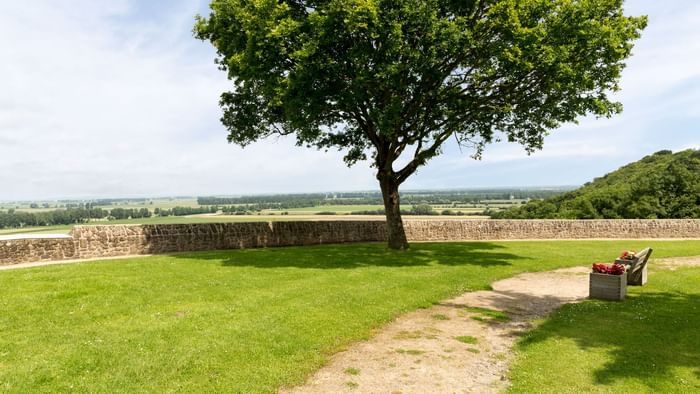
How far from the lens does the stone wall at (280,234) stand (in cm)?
1881

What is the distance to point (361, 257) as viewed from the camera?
1952cm

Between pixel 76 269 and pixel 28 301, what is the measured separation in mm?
4758

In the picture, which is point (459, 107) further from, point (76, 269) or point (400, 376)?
point (76, 269)

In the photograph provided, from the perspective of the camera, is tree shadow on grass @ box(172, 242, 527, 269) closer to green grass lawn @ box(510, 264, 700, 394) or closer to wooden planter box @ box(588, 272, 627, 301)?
wooden planter box @ box(588, 272, 627, 301)

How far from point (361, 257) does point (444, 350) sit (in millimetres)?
11675

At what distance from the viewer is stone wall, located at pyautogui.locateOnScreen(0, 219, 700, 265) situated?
1881 centimetres

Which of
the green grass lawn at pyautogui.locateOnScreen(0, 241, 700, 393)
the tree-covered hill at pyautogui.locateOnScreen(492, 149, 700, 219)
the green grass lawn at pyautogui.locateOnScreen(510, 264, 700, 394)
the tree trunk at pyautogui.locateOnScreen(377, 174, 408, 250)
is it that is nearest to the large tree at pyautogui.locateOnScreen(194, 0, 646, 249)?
the tree trunk at pyautogui.locateOnScreen(377, 174, 408, 250)

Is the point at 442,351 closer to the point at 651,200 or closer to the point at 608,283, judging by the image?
the point at 608,283

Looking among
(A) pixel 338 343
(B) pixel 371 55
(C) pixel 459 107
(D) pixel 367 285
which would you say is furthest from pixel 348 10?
(A) pixel 338 343

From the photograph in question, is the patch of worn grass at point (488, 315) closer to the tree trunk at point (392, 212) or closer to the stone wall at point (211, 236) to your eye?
the tree trunk at point (392, 212)

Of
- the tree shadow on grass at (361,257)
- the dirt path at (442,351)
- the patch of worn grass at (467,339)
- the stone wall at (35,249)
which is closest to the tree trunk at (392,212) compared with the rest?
the tree shadow on grass at (361,257)

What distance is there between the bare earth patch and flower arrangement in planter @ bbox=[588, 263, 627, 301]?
1.79 feet

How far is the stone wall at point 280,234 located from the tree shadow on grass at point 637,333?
17152 millimetres

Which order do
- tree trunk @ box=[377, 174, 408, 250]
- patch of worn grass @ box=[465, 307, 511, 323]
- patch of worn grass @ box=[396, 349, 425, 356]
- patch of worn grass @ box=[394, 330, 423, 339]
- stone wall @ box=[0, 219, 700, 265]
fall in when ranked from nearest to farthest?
patch of worn grass @ box=[396, 349, 425, 356] → patch of worn grass @ box=[394, 330, 423, 339] → patch of worn grass @ box=[465, 307, 511, 323] → stone wall @ box=[0, 219, 700, 265] → tree trunk @ box=[377, 174, 408, 250]
